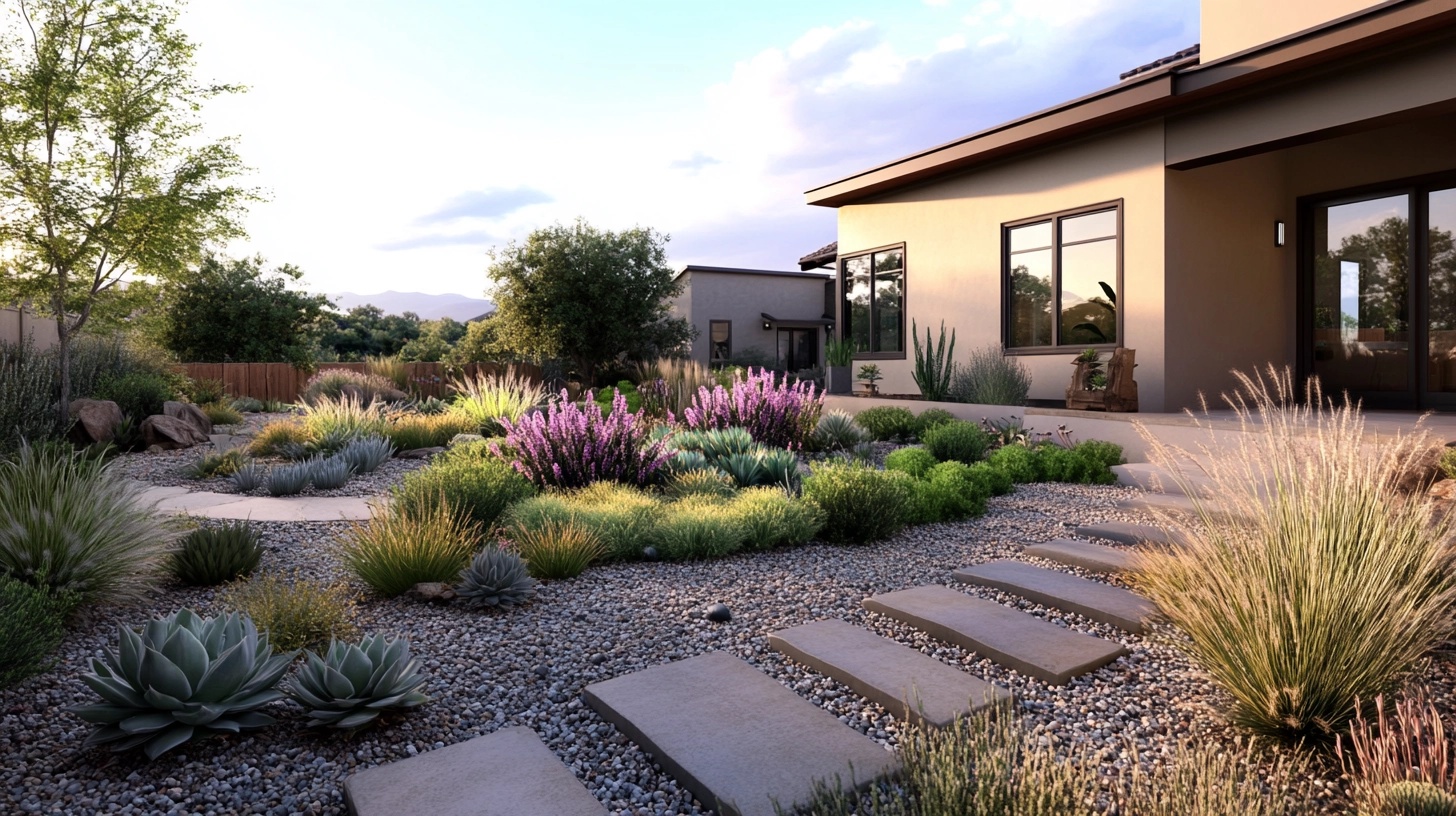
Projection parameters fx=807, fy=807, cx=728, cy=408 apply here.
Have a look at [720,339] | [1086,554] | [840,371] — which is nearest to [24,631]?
[1086,554]

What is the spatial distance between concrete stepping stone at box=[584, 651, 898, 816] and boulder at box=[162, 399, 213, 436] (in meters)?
9.24

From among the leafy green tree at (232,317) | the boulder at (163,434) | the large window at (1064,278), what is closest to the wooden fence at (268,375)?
the leafy green tree at (232,317)

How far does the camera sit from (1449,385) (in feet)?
25.6

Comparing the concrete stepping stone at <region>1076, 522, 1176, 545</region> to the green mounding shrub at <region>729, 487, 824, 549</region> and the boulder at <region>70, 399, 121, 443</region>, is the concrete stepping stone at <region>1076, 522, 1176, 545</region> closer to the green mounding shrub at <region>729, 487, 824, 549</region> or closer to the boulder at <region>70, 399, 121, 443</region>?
the green mounding shrub at <region>729, 487, 824, 549</region>

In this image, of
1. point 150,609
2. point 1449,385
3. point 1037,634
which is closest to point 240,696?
point 150,609

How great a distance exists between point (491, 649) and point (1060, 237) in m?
8.55

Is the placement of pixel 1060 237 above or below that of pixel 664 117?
below

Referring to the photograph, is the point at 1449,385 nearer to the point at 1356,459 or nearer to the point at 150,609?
the point at 1356,459

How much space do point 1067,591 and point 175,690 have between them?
3.29 m

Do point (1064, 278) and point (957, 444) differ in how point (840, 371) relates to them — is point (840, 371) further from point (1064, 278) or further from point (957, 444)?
point (957, 444)

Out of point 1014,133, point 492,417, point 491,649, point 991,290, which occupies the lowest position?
point 491,649

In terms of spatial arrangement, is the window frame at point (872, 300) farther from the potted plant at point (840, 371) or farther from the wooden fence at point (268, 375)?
the wooden fence at point (268, 375)

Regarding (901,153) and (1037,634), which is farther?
(901,153)

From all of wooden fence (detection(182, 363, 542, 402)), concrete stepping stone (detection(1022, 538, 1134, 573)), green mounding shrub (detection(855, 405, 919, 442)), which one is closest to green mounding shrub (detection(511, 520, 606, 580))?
concrete stepping stone (detection(1022, 538, 1134, 573))
